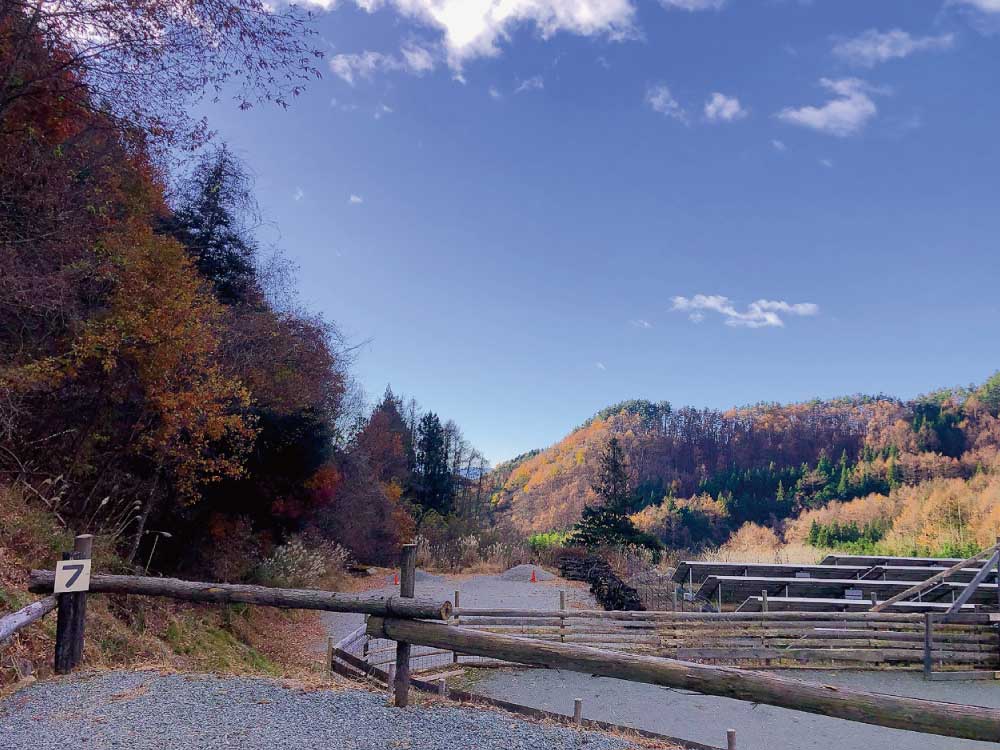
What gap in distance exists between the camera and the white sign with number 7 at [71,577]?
4.53 meters

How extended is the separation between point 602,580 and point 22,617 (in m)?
15.1

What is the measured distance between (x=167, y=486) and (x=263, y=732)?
7585 millimetres

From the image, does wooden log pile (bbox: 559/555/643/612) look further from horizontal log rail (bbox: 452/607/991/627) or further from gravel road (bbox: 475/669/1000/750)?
gravel road (bbox: 475/669/1000/750)

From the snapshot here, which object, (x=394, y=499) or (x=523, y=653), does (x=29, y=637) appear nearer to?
(x=523, y=653)

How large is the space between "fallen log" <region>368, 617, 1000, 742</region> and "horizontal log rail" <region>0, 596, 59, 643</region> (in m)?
2.20

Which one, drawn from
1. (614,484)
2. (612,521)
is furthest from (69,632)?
(614,484)

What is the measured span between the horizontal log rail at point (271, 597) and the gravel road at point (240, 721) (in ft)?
1.72

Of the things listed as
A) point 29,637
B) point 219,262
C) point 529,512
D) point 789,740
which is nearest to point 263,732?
point 29,637

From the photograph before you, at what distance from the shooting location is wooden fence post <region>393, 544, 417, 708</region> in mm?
4039

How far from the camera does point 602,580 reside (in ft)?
57.5

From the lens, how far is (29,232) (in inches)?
330

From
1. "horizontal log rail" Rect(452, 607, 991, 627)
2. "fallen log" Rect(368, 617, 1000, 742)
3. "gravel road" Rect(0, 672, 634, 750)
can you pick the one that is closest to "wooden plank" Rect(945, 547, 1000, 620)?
"horizontal log rail" Rect(452, 607, 991, 627)

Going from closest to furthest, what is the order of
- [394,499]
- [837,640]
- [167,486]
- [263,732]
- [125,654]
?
1. [263,732]
2. [125,654]
3. [167,486]
4. [837,640]
5. [394,499]

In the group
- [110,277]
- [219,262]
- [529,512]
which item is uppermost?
[219,262]
